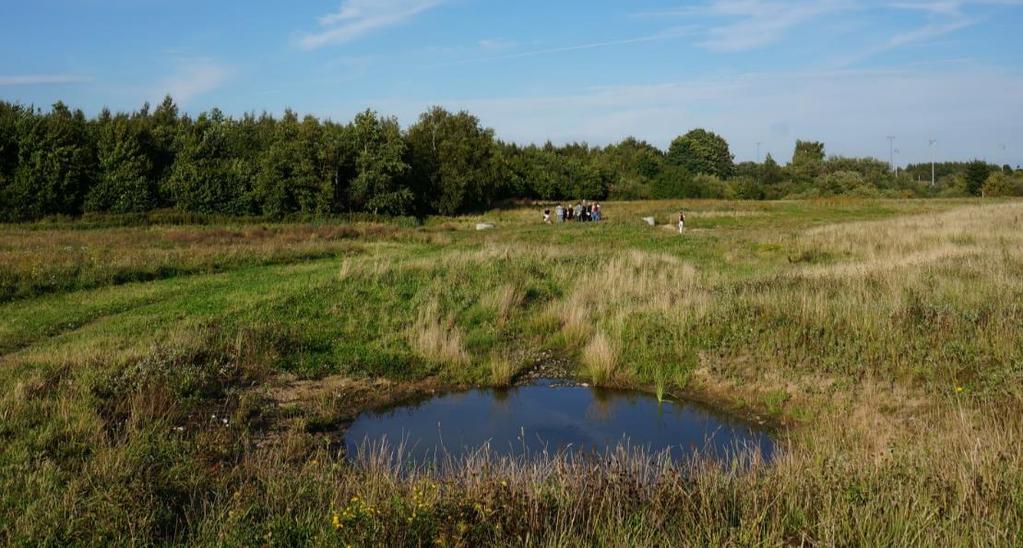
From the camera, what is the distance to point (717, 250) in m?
27.4

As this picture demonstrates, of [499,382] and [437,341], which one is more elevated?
[437,341]

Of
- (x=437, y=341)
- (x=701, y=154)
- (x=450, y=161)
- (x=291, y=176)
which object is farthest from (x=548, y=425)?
(x=701, y=154)

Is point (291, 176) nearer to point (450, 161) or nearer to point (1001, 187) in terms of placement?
point (450, 161)

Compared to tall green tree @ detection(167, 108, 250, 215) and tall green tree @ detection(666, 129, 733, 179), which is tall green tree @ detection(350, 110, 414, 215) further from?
tall green tree @ detection(666, 129, 733, 179)

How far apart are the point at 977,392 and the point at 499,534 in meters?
7.11

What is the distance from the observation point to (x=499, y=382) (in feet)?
40.2

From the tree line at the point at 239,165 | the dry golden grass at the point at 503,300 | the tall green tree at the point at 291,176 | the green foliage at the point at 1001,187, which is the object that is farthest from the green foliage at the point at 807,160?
the dry golden grass at the point at 503,300

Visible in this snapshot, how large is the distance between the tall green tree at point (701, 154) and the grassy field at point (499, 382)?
300 ft

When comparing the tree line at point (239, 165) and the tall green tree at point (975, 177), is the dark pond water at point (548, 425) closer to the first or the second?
the tree line at point (239, 165)

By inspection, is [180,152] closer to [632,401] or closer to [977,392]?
[632,401]

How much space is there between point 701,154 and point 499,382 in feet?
355

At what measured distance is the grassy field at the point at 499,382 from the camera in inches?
217

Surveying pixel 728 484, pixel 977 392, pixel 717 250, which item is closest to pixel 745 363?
pixel 977 392

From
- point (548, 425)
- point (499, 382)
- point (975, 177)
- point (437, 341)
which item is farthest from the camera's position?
point (975, 177)
